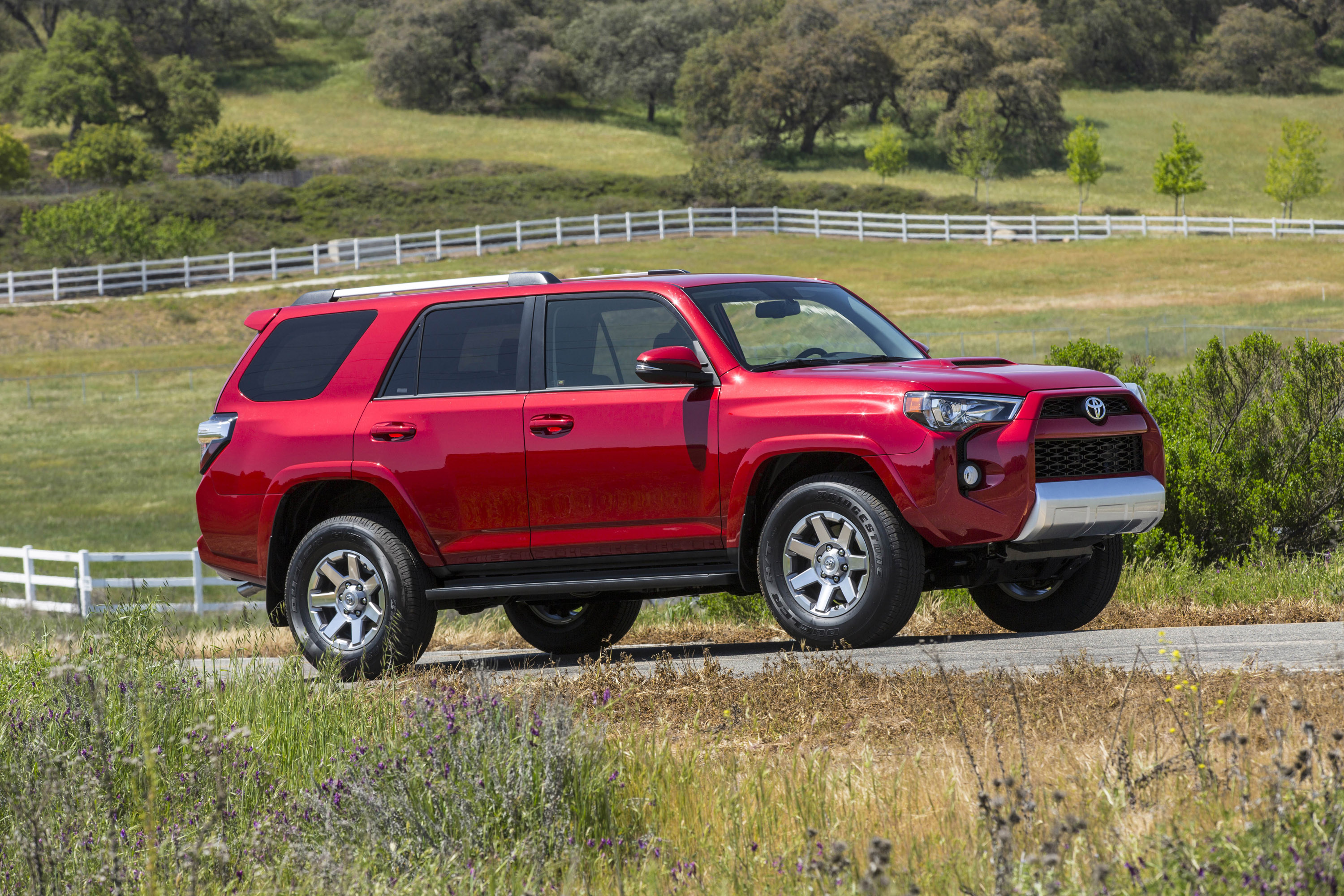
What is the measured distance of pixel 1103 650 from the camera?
7145 millimetres

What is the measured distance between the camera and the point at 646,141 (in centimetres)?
9444

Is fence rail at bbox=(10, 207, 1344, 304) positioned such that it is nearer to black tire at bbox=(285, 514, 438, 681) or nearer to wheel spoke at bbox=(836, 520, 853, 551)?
black tire at bbox=(285, 514, 438, 681)

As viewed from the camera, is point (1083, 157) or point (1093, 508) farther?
point (1083, 157)

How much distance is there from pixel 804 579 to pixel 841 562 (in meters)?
0.21

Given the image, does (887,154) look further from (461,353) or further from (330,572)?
(330,572)

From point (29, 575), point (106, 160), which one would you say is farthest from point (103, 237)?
point (29, 575)

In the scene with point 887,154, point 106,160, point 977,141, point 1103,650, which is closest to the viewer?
point 1103,650

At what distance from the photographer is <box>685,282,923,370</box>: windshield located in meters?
7.66

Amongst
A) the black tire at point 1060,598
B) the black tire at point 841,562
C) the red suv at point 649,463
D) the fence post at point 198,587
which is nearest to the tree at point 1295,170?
the fence post at point 198,587

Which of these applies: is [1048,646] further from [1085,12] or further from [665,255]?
[1085,12]

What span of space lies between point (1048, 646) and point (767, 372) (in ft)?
6.45

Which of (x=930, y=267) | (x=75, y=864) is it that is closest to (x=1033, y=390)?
(x=75, y=864)

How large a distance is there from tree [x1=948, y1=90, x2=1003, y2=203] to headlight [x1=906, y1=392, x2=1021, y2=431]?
6481 centimetres

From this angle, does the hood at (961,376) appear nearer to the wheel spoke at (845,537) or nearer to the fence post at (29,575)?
the wheel spoke at (845,537)
